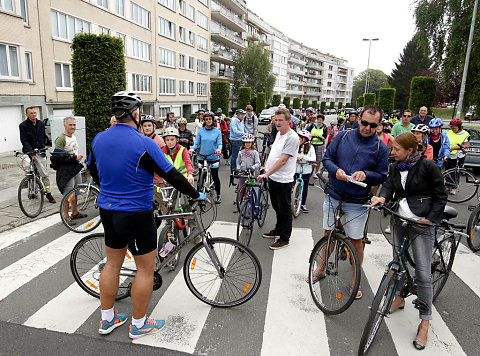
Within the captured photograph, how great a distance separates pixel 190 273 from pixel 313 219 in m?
3.86

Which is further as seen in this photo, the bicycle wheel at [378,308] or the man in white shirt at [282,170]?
the man in white shirt at [282,170]

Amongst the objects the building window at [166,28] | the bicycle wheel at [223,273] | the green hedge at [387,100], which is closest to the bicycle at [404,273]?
the bicycle wheel at [223,273]

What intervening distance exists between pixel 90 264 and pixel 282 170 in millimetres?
2910

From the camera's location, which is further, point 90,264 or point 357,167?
point 90,264

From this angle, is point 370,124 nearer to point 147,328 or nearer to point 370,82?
point 147,328

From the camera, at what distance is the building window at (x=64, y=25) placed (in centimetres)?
1960

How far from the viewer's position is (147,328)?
10.4ft

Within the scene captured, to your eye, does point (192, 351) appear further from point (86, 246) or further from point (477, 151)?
point (477, 151)

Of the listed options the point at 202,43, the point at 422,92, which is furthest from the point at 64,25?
the point at 202,43

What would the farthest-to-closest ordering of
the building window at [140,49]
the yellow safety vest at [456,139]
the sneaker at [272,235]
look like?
the building window at [140,49], the yellow safety vest at [456,139], the sneaker at [272,235]

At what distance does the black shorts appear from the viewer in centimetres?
283

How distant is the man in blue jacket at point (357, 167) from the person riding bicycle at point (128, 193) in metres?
1.70

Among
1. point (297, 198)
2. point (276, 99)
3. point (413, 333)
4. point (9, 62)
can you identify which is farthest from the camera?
point (276, 99)

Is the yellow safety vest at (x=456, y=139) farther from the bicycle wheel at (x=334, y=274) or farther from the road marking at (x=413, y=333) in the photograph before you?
the bicycle wheel at (x=334, y=274)
